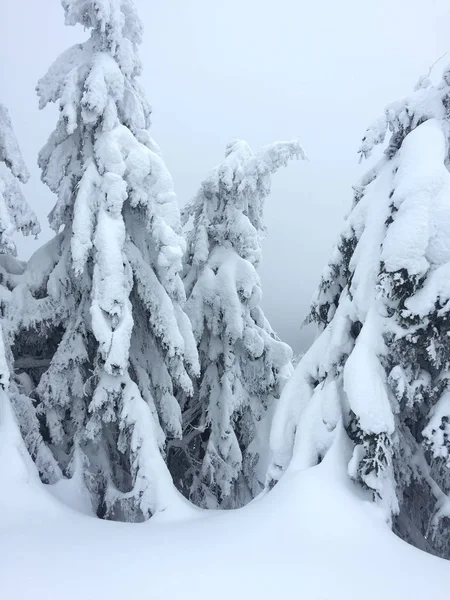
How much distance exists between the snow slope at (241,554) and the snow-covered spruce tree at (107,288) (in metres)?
1.91

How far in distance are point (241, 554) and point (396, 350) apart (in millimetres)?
2916

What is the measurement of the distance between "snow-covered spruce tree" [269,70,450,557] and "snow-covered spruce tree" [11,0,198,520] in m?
2.82

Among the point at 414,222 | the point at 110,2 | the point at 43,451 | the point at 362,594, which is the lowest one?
the point at 43,451

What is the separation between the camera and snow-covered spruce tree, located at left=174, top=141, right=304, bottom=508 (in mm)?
10852

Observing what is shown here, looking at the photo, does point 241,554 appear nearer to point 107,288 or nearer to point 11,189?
point 107,288

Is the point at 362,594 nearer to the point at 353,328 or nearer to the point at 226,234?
the point at 353,328

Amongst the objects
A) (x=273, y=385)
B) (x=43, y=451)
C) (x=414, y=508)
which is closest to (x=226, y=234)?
(x=273, y=385)

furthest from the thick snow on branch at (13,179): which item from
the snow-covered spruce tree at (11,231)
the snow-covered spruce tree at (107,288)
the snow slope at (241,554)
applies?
the snow slope at (241,554)

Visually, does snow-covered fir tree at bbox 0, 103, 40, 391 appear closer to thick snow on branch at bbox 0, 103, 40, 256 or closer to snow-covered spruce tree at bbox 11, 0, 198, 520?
thick snow on branch at bbox 0, 103, 40, 256

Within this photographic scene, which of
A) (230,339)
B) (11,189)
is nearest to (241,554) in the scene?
(230,339)

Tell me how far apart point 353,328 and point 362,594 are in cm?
334

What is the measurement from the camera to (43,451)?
794 centimetres

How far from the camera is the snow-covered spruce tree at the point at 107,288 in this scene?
25.8 feet

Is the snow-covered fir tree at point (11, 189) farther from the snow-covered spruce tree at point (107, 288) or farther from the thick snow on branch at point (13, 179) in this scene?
the snow-covered spruce tree at point (107, 288)
